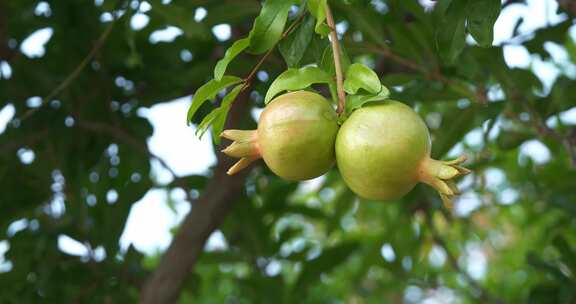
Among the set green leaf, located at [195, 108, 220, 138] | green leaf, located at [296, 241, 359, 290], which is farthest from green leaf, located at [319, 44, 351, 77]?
green leaf, located at [296, 241, 359, 290]

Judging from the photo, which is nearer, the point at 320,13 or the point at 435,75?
the point at 320,13

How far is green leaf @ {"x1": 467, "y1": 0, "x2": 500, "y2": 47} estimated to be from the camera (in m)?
0.93

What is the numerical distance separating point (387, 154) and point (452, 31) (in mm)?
334

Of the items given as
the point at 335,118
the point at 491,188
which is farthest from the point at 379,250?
the point at 335,118

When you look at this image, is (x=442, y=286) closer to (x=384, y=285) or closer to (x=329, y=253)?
(x=384, y=285)

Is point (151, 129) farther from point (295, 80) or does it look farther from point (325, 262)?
point (295, 80)

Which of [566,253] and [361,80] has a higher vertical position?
[361,80]

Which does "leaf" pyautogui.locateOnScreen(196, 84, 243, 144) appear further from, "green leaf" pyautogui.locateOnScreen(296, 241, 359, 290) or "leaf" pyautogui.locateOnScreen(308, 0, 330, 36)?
"green leaf" pyautogui.locateOnScreen(296, 241, 359, 290)

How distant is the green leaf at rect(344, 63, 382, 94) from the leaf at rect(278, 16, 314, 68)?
116mm

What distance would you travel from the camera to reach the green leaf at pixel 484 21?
36.7 inches

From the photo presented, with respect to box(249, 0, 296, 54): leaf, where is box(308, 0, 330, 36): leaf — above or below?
above

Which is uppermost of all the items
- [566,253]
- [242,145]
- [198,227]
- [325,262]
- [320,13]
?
[320,13]

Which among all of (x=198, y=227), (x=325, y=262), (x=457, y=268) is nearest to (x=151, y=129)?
(x=198, y=227)

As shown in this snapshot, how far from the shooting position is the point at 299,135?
29.5 inches
